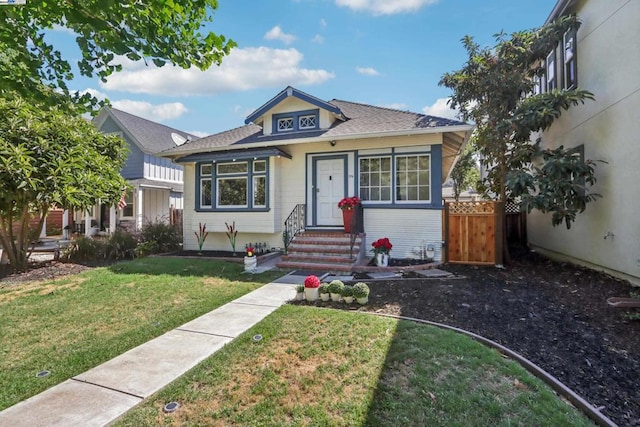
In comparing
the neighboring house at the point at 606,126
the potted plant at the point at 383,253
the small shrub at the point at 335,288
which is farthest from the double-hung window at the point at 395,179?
the small shrub at the point at 335,288

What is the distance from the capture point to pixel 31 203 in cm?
817

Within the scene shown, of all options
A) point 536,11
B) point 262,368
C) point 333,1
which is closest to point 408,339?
point 262,368


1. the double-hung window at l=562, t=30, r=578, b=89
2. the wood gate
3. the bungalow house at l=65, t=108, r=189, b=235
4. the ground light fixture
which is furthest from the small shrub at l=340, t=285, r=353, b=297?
the bungalow house at l=65, t=108, r=189, b=235

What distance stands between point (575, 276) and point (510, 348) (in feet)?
14.6

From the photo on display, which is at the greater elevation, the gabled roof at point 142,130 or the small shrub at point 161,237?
the gabled roof at point 142,130

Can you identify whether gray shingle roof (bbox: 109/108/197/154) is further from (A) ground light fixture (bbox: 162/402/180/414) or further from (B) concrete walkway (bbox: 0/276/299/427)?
(A) ground light fixture (bbox: 162/402/180/414)

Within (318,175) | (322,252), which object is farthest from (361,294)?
(318,175)

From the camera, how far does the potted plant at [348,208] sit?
898 centimetres

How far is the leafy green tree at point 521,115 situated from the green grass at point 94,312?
623 cm

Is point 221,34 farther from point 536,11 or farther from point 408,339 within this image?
point 536,11

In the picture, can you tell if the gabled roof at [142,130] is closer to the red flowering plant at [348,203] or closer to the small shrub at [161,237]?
the small shrub at [161,237]

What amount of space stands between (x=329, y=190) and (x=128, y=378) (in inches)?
301

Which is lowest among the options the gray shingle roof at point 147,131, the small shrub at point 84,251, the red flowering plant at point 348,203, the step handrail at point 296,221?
the small shrub at point 84,251

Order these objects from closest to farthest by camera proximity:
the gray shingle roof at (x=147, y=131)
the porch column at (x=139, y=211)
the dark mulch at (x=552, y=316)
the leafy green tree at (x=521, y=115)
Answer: the dark mulch at (x=552, y=316), the leafy green tree at (x=521, y=115), the porch column at (x=139, y=211), the gray shingle roof at (x=147, y=131)
